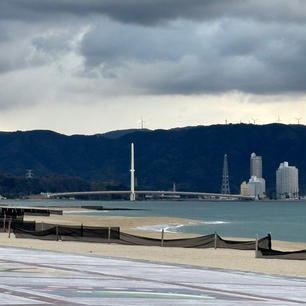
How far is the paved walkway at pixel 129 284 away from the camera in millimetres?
25234

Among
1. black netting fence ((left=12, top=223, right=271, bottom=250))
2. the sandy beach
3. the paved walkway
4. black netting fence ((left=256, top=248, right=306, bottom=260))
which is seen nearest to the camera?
the paved walkway

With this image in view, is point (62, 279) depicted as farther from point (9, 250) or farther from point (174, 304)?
point (9, 250)

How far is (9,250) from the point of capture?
1852 inches

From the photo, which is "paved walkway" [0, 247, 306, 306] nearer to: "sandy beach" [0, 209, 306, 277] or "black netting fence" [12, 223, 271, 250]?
"sandy beach" [0, 209, 306, 277]

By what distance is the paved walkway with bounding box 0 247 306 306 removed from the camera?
25234mm

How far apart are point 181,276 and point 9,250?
1482cm

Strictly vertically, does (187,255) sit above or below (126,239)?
below

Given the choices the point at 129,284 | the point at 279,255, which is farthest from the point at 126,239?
the point at 129,284

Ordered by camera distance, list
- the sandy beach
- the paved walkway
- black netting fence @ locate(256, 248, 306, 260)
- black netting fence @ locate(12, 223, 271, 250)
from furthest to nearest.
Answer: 1. black netting fence @ locate(12, 223, 271, 250)
2. black netting fence @ locate(256, 248, 306, 260)
3. the sandy beach
4. the paved walkway

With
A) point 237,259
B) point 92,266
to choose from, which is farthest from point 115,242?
point 92,266

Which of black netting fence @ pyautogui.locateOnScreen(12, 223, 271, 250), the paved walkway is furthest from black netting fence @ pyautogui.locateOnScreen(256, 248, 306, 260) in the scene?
the paved walkway

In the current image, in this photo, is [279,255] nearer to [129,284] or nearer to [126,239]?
[126,239]

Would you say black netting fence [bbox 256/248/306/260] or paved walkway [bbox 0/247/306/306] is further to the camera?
black netting fence [bbox 256/248/306/260]

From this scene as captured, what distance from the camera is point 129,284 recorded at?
30.3 meters
